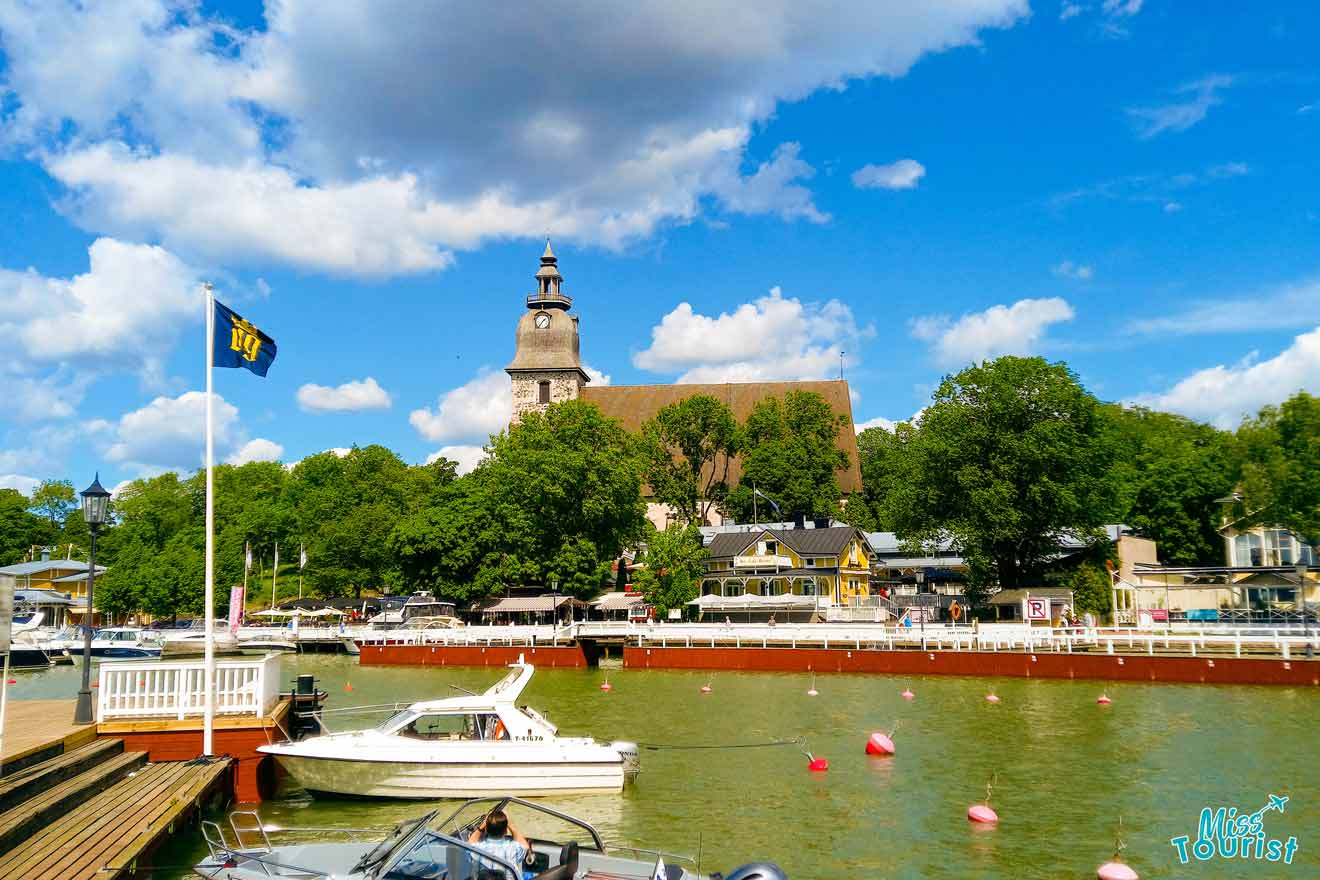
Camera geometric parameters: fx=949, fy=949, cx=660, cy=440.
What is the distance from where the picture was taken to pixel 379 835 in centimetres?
1427

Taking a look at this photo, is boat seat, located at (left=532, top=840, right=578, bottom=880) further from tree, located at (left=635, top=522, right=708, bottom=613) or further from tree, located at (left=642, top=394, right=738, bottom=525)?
tree, located at (left=642, top=394, right=738, bottom=525)

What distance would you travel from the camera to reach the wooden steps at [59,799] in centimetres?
1168

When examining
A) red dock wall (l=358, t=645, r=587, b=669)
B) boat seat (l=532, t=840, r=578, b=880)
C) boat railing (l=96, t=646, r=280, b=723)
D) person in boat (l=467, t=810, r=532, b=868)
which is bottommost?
red dock wall (l=358, t=645, r=587, b=669)

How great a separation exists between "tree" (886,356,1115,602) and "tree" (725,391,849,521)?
2189cm

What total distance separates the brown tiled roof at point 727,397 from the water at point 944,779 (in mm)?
61713

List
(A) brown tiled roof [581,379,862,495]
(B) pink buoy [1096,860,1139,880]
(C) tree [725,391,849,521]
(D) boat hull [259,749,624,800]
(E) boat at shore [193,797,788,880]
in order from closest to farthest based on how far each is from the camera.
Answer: (E) boat at shore [193,797,788,880], (B) pink buoy [1096,860,1139,880], (D) boat hull [259,749,624,800], (C) tree [725,391,849,521], (A) brown tiled roof [581,379,862,495]

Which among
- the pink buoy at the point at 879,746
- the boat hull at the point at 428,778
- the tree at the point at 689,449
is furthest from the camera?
the tree at the point at 689,449

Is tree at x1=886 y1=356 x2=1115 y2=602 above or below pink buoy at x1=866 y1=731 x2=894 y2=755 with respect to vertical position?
above

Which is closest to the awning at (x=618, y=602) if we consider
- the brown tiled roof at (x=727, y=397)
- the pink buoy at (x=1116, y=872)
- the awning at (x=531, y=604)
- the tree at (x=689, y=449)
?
the awning at (x=531, y=604)

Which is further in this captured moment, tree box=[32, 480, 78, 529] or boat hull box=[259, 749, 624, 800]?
tree box=[32, 480, 78, 529]

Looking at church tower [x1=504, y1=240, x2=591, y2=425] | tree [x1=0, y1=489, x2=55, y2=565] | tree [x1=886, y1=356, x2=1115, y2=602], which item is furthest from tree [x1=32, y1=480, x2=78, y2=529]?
tree [x1=886, y1=356, x2=1115, y2=602]

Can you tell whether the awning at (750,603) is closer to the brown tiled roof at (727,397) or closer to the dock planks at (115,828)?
the brown tiled roof at (727,397)

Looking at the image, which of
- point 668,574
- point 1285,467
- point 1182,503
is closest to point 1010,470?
point 1285,467

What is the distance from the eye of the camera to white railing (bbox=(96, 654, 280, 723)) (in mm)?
17359
